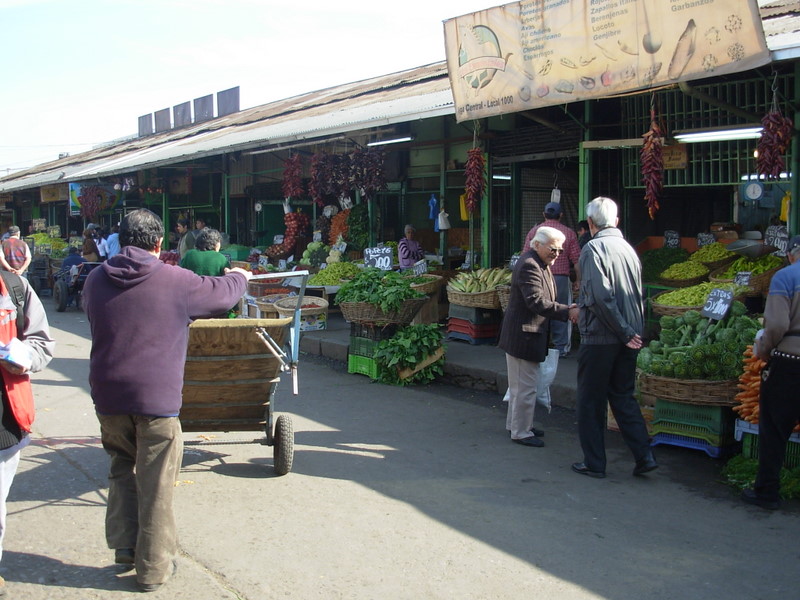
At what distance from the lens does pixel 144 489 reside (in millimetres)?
3842

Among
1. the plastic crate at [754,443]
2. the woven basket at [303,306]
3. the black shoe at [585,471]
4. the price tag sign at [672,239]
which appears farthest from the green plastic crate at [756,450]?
the woven basket at [303,306]

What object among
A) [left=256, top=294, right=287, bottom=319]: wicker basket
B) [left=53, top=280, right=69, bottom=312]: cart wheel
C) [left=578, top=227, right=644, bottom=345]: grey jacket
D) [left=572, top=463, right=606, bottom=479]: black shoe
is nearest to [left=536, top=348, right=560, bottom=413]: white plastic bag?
[left=572, top=463, right=606, bottom=479]: black shoe

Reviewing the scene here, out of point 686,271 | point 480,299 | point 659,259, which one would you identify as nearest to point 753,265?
point 686,271

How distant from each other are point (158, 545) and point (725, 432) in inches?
173

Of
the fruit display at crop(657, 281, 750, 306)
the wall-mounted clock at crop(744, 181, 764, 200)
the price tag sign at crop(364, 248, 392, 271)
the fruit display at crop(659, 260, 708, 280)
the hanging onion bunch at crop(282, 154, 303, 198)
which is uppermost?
the hanging onion bunch at crop(282, 154, 303, 198)

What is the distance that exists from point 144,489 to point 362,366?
5.92 metres

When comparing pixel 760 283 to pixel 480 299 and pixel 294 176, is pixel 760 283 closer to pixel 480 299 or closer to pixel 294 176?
pixel 480 299

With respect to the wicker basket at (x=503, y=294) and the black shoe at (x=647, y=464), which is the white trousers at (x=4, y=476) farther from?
the wicker basket at (x=503, y=294)

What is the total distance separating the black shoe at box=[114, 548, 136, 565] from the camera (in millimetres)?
3979

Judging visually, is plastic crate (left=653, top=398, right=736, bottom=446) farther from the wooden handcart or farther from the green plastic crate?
the wooden handcart

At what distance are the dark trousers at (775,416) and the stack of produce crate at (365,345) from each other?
4962 mm

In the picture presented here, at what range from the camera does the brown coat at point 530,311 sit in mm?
6328

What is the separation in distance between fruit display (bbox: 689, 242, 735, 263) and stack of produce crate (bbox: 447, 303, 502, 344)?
268cm

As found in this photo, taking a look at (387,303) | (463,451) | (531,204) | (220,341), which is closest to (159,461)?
(220,341)
